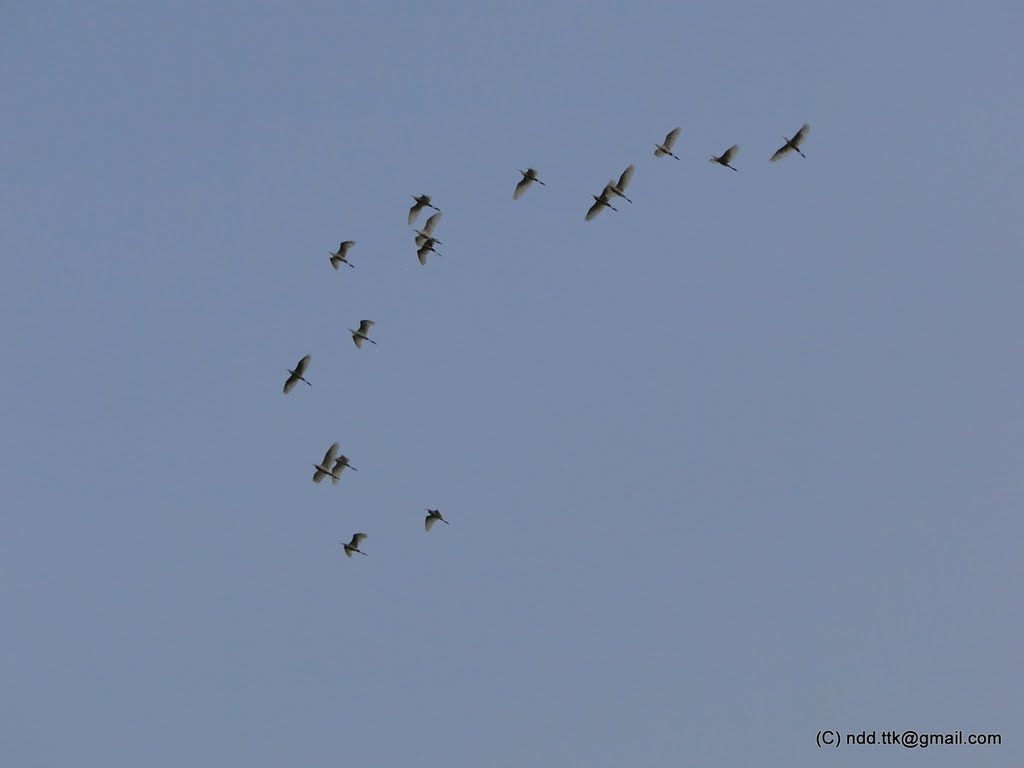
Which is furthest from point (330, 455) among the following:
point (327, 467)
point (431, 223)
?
point (431, 223)

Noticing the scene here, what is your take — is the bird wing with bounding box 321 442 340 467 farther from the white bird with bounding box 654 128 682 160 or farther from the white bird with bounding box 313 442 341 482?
the white bird with bounding box 654 128 682 160

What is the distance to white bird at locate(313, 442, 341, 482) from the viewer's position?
92750 millimetres

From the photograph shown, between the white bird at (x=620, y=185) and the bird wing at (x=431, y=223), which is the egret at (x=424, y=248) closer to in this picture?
the bird wing at (x=431, y=223)

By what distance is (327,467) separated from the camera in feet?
305

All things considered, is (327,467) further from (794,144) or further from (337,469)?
(794,144)

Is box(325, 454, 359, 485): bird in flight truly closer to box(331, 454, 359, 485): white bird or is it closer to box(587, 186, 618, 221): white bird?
box(331, 454, 359, 485): white bird

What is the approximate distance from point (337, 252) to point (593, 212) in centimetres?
1552

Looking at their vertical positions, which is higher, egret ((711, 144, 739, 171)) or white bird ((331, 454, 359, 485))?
egret ((711, 144, 739, 171))

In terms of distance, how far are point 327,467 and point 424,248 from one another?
12.6 m

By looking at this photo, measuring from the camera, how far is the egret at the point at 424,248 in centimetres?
9098

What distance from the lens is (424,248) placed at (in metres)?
91.3

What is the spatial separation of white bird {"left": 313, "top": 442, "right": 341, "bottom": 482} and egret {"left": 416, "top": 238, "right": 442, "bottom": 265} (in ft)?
35.4

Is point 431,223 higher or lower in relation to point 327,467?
higher

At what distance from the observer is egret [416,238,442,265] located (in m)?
91.0
